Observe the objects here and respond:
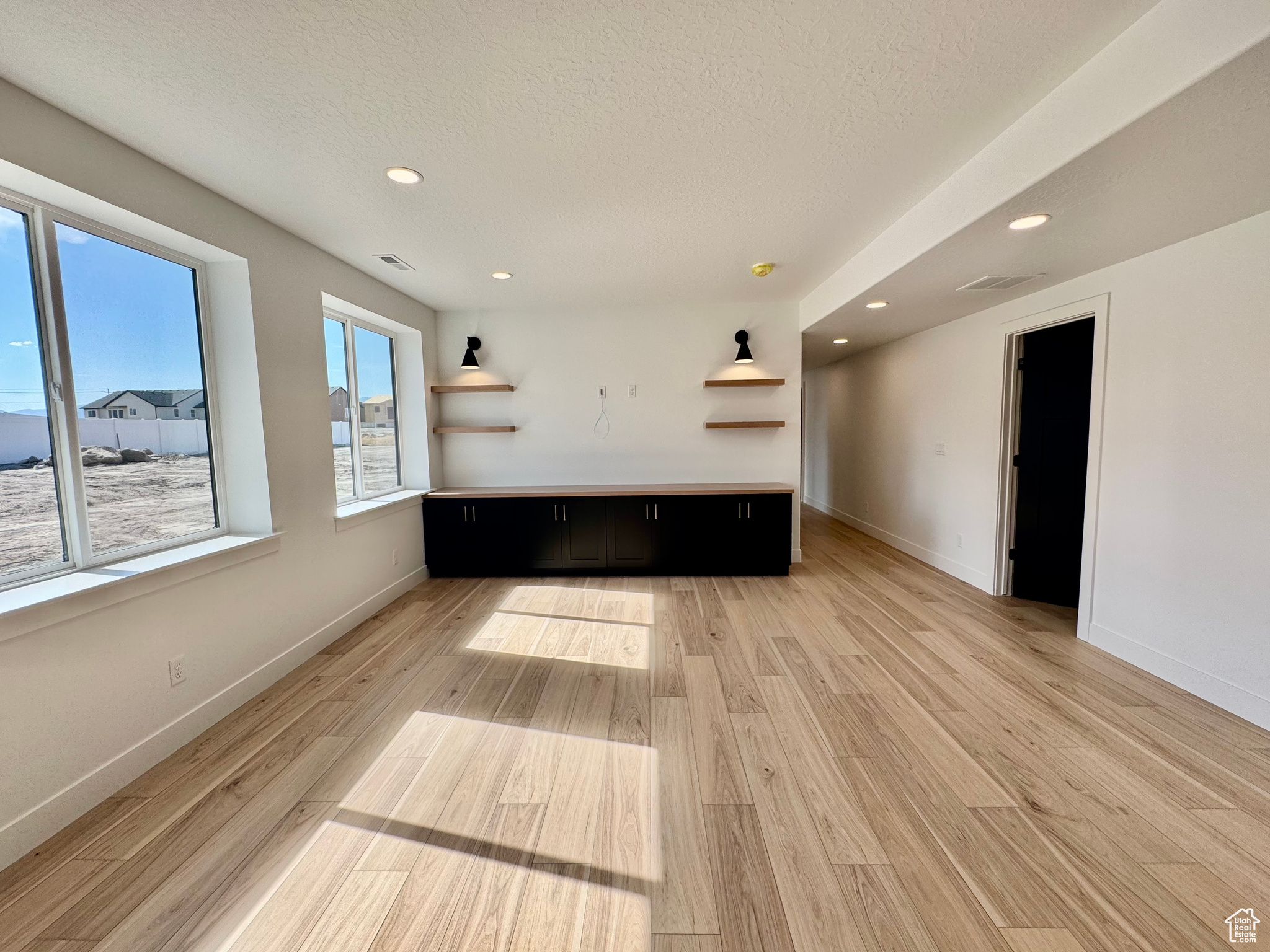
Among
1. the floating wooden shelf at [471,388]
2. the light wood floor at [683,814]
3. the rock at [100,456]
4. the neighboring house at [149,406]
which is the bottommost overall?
the light wood floor at [683,814]

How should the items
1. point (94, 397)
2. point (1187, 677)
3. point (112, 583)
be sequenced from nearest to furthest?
point (112, 583) → point (94, 397) → point (1187, 677)

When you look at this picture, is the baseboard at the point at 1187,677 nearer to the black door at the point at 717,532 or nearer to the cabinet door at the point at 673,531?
the black door at the point at 717,532

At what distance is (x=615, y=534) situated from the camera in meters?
4.43

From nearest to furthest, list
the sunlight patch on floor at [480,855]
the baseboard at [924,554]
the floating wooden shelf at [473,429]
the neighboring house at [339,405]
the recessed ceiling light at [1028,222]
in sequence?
the sunlight patch on floor at [480,855], the recessed ceiling light at [1028,222], the neighboring house at [339,405], the baseboard at [924,554], the floating wooden shelf at [473,429]

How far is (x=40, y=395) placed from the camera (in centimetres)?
185

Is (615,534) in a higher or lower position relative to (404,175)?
lower

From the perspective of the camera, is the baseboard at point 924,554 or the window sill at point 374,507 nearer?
the window sill at point 374,507

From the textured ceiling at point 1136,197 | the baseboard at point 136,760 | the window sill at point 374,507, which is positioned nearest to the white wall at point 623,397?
the window sill at point 374,507

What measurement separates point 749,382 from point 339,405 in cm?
342

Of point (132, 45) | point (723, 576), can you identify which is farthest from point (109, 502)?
point (723, 576)

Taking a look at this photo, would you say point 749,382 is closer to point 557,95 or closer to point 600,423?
point 600,423

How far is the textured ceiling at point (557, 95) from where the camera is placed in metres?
1.41

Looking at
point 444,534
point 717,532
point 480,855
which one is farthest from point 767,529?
point 480,855

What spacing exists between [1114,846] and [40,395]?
406 centimetres
